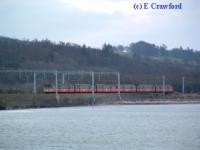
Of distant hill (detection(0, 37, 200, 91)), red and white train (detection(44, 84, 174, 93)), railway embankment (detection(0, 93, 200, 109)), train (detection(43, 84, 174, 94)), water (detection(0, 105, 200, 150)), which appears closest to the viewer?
water (detection(0, 105, 200, 150))

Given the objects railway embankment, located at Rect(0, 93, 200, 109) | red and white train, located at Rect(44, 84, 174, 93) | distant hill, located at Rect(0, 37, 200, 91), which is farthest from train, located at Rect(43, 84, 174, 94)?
distant hill, located at Rect(0, 37, 200, 91)

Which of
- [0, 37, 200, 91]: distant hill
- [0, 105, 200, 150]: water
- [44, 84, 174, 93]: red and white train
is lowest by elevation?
[0, 105, 200, 150]: water

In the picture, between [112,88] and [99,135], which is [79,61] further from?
[99,135]

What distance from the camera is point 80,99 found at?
100625 mm

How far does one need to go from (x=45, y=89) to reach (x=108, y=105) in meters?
9.61

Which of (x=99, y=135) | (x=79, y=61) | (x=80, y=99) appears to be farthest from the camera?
(x=79, y=61)

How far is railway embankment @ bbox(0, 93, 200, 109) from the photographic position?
3558 inches

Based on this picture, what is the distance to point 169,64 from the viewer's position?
170 meters

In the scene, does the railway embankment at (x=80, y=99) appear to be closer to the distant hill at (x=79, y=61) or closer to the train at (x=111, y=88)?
the train at (x=111, y=88)

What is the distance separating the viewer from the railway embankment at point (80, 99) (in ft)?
297

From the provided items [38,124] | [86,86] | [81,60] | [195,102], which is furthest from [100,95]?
[81,60]

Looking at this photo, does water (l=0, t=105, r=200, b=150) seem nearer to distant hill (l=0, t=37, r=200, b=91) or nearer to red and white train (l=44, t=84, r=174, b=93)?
red and white train (l=44, t=84, r=174, b=93)

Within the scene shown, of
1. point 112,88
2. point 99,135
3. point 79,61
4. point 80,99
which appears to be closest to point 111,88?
point 112,88

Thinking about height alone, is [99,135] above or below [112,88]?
below
